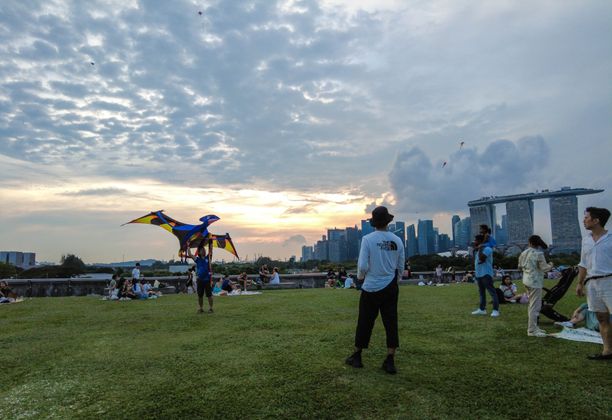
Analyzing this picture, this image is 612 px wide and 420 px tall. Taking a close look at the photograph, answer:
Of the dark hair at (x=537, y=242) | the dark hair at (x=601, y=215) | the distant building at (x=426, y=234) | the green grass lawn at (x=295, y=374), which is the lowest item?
the green grass lawn at (x=295, y=374)

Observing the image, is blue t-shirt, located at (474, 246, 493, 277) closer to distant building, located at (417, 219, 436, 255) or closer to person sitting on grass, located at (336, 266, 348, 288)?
person sitting on grass, located at (336, 266, 348, 288)

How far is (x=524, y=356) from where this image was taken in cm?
564

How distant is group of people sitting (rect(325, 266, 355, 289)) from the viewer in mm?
22422

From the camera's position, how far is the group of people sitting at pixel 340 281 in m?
22.4

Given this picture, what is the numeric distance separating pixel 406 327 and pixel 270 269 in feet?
63.5

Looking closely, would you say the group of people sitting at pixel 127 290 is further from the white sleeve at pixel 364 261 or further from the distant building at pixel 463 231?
the distant building at pixel 463 231

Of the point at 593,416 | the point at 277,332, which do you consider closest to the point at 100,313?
the point at 277,332

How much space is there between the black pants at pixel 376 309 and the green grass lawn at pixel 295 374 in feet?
1.30

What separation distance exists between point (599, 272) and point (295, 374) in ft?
14.7

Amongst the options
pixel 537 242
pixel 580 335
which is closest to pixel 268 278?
pixel 537 242

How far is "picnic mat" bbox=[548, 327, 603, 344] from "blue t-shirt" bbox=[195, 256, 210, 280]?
8115 mm

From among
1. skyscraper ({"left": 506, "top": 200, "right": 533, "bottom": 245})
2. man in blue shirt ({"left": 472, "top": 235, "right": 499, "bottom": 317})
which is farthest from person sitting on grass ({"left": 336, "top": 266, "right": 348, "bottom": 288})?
skyscraper ({"left": 506, "top": 200, "right": 533, "bottom": 245})

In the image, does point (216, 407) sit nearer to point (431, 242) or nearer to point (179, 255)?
point (179, 255)

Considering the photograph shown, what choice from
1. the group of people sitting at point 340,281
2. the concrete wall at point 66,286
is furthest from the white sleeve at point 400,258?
the concrete wall at point 66,286
